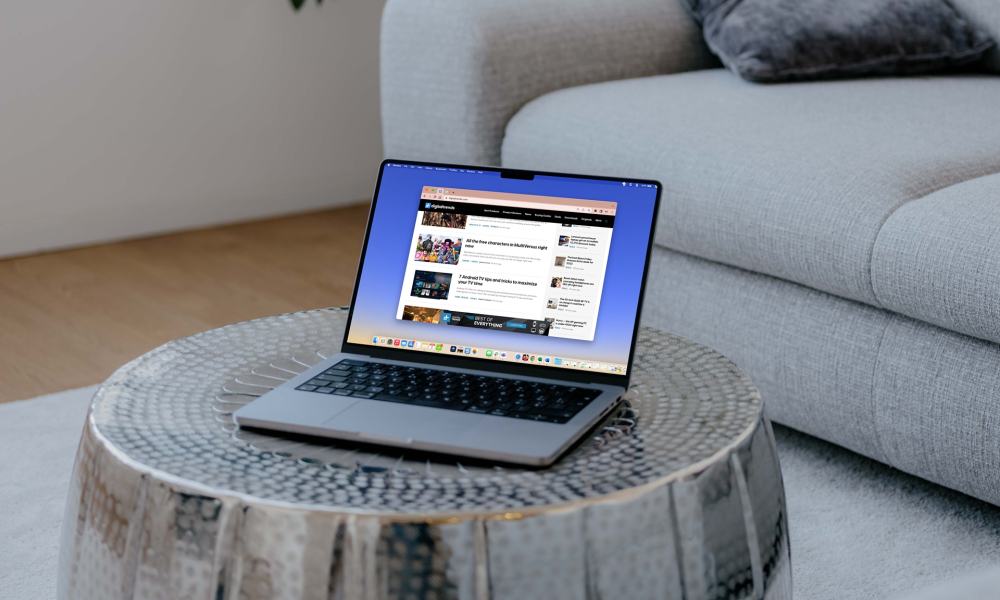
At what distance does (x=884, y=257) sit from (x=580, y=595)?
0.79 meters

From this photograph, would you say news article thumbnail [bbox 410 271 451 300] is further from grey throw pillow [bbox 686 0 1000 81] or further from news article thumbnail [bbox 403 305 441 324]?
grey throw pillow [bbox 686 0 1000 81]

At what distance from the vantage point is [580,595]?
74 centimetres

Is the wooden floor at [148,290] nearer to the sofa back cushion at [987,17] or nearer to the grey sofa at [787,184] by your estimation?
the grey sofa at [787,184]

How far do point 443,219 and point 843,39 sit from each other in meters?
1.20

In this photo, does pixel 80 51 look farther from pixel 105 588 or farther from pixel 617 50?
pixel 105 588

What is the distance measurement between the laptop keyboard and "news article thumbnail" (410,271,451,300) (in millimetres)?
66

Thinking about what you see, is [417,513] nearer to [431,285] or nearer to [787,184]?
[431,285]

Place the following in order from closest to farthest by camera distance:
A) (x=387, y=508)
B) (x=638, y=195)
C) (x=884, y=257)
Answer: (x=387, y=508) → (x=638, y=195) → (x=884, y=257)

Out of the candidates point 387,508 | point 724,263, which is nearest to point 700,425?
point 387,508

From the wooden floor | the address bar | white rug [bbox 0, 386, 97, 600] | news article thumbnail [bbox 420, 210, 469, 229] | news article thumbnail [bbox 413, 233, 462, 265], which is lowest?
the wooden floor

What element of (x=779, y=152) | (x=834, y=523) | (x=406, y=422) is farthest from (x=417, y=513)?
→ (x=779, y=152)

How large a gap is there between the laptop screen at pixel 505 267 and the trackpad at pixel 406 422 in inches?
4.6

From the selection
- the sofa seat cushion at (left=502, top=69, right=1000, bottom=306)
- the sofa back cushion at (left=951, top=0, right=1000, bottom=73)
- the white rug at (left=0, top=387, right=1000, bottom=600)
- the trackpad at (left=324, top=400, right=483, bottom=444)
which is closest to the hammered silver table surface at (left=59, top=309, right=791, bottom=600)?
the trackpad at (left=324, top=400, right=483, bottom=444)

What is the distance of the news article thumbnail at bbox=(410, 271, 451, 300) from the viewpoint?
101 centimetres
